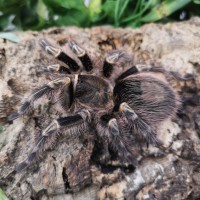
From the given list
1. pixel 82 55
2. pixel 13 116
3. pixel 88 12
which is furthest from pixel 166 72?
pixel 88 12

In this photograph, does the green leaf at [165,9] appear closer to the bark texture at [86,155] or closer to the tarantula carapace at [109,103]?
the bark texture at [86,155]

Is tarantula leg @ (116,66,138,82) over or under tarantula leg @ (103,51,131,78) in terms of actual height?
under

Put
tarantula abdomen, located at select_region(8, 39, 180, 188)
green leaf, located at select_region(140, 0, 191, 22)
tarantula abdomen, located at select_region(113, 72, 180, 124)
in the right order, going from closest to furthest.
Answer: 1. tarantula abdomen, located at select_region(8, 39, 180, 188)
2. tarantula abdomen, located at select_region(113, 72, 180, 124)
3. green leaf, located at select_region(140, 0, 191, 22)

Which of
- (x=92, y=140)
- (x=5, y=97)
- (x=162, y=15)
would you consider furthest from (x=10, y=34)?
(x=162, y=15)

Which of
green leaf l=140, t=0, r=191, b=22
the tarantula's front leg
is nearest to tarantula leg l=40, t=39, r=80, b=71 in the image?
the tarantula's front leg

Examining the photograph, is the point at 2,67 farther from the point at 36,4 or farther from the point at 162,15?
the point at 162,15

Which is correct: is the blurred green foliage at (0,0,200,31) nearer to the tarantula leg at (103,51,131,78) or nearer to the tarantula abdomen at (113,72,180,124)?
the tarantula leg at (103,51,131,78)

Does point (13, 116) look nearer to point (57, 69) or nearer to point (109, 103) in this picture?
point (57, 69)
